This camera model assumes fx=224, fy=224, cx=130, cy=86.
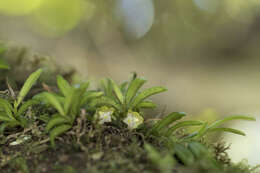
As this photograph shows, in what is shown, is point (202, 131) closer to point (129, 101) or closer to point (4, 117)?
point (129, 101)

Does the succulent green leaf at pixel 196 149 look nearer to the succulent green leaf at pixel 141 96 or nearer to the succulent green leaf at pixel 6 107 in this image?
the succulent green leaf at pixel 141 96

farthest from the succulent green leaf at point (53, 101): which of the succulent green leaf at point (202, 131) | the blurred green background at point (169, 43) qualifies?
the blurred green background at point (169, 43)

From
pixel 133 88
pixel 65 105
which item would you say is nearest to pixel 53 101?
pixel 65 105

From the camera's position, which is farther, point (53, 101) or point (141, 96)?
point (141, 96)

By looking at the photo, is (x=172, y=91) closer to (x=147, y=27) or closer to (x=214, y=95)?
(x=214, y=95)

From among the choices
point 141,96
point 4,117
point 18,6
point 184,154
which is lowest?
point 4,117

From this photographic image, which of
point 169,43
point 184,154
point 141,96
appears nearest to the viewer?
point 184,154

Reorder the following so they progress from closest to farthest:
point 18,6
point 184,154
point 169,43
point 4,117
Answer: point 184,154
point 4,117
point 18,6
point 169,43
